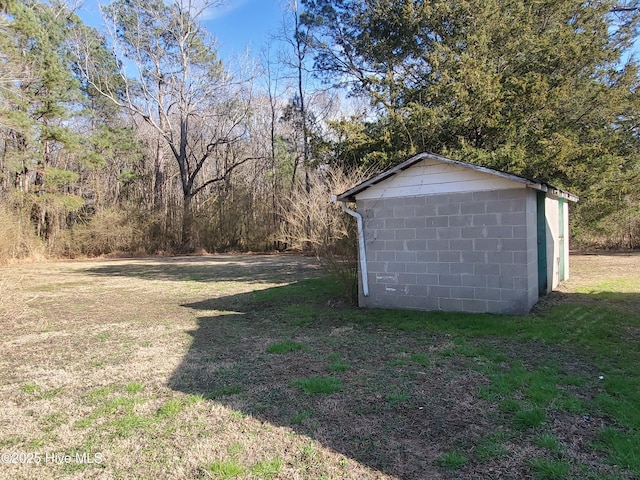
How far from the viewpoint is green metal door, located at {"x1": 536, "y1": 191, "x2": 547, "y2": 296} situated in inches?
284

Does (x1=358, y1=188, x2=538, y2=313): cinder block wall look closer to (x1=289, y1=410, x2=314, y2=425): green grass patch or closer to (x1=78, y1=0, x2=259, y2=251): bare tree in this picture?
(x1=289, y1=410, x2=314, y2=425): green grass patch

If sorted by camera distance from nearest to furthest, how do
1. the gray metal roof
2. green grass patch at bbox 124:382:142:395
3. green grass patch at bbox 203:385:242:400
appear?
green grass patch at bbox 203:385:242:400 → green grass patch at bbox 124:382:142:395 → the gray metal roof

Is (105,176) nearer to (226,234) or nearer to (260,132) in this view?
(226,234)

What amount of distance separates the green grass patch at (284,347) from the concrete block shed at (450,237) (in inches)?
101

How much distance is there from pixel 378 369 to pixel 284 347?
4.68 feet

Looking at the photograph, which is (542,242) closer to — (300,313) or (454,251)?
(454,251)

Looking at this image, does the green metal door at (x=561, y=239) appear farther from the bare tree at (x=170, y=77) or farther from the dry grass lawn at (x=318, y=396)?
the bare tree at (x=170, y=77)

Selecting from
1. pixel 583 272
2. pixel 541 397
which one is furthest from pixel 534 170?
pixel 541 397

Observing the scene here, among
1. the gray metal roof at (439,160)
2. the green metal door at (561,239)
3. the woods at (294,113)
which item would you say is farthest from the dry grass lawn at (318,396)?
the woods at (294,113)

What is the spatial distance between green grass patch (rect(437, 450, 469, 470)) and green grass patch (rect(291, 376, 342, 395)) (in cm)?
129

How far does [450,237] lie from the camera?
6.62 meters

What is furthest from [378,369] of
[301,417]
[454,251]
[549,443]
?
[454,251]

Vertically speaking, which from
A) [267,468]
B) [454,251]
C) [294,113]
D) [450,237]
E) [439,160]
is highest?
[294,113]

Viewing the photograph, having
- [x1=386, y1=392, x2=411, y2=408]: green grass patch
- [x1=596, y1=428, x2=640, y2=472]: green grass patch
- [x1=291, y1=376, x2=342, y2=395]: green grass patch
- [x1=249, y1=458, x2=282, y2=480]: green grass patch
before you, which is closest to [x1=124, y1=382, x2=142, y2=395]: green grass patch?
[x1=291, y1=376, x2=342, y2=395]: green grass patch
